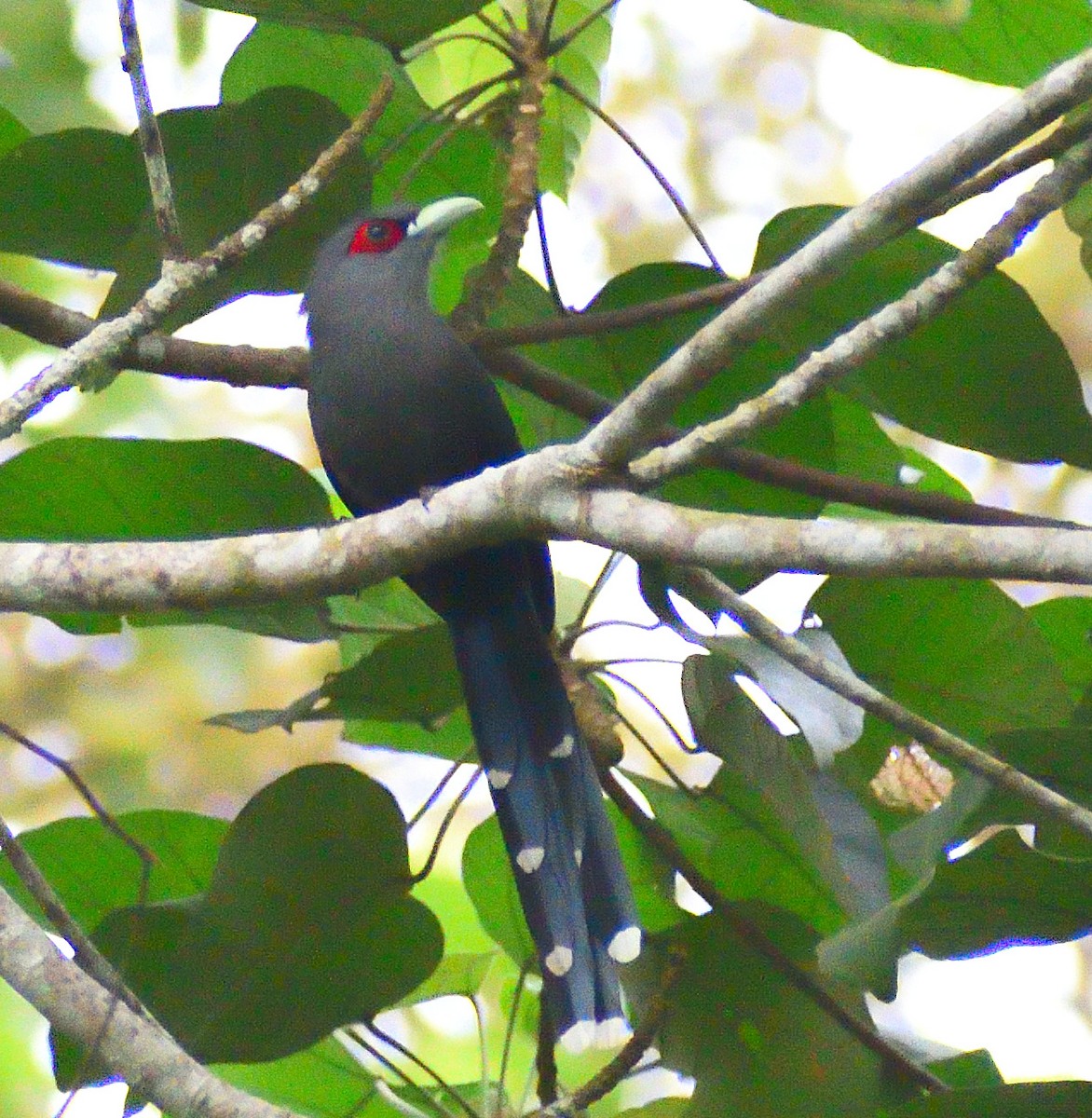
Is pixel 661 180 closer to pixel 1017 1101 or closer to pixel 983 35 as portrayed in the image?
pixel 983 35

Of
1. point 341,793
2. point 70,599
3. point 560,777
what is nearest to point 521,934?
point 560,777

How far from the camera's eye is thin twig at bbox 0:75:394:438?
6.66 ft

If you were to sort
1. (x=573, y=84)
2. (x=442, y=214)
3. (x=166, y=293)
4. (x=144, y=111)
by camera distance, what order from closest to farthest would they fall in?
(x=144, y=111) < (x=166, y=293) < (x=442, y=214) < (x=573, y=84)

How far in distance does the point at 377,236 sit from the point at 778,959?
1464 millimetres

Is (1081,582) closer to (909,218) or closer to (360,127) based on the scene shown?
(909,218)

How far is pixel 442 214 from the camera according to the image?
108 inches

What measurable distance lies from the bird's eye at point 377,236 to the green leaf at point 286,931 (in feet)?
3.40

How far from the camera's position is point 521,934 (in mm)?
2555

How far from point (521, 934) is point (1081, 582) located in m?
1.42

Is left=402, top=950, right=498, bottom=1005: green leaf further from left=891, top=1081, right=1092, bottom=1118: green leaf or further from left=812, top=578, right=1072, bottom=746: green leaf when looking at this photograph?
left=891, top=1081, right=1092, bottom=1118: green leaf

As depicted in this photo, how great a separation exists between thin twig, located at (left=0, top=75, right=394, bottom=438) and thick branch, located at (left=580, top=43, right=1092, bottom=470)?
0.76 m

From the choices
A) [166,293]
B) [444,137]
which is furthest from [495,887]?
[444,137]

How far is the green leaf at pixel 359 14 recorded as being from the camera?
2279 mm

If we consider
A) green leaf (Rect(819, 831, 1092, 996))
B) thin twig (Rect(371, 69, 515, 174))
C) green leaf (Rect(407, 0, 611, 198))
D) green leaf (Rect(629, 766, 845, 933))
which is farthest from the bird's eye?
green leaf (Rect(819, 831, 1092, 996))
